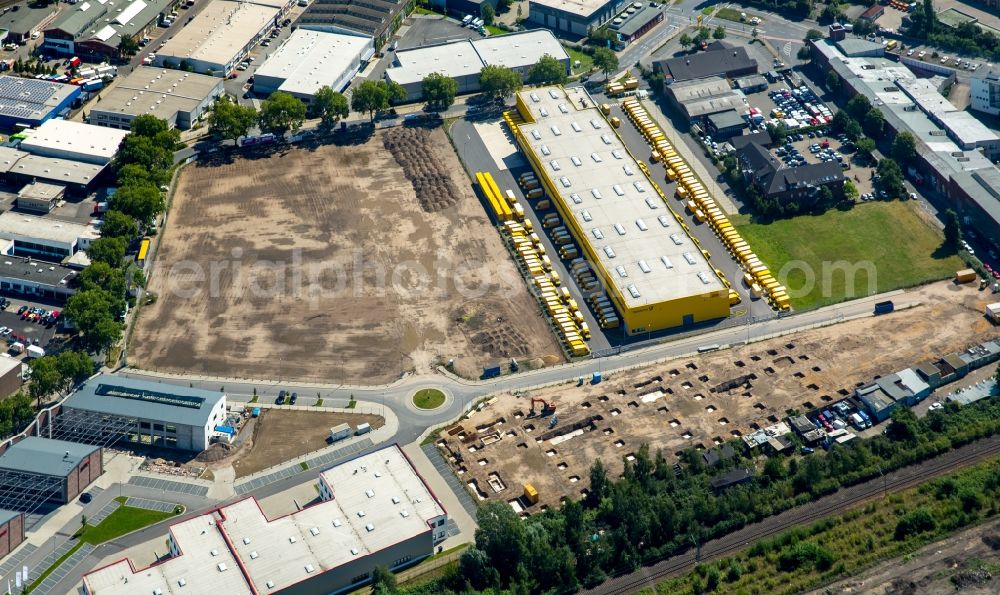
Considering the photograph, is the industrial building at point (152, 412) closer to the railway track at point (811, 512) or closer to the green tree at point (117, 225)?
the green tree at point (117, 225)

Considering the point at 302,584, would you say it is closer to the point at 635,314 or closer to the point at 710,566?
the point at 710,566

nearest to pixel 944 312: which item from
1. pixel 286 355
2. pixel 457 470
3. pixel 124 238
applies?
pixel 457 470

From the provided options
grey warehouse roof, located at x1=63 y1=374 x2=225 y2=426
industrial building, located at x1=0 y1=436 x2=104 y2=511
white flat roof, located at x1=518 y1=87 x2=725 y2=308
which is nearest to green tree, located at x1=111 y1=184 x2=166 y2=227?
grey warehouse roof, located at x1=63 y1=374 x2=225 y2=426

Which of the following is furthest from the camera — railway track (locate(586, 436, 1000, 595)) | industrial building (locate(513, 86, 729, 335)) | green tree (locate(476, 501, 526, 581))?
industrial building (locate(513, 86, 729, 335))

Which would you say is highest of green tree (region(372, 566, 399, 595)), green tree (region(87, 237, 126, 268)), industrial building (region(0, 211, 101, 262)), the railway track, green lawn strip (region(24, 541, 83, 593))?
green tree (region(87, 237, 126, 268))

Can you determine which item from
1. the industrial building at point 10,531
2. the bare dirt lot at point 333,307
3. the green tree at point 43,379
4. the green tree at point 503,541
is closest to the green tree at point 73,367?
the green tree at point 43,379

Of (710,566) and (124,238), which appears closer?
(710,566)

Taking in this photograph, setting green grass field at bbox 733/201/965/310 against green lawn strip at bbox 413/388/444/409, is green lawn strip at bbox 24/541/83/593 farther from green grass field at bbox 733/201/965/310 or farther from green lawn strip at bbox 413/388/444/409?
green grass field at bbox 733/201/965/310
